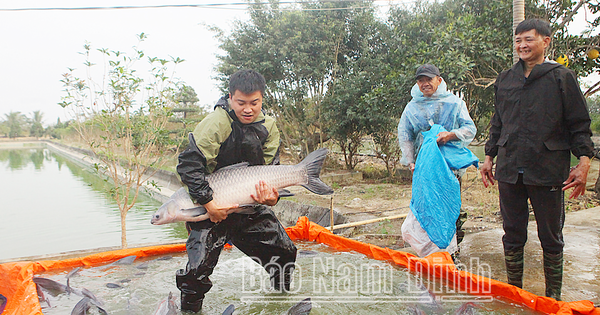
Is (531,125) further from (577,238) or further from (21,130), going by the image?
(21,130)

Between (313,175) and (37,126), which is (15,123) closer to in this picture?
(37,126)

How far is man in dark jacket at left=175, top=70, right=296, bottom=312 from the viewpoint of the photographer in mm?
2371

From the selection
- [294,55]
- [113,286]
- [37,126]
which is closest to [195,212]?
[113,286]

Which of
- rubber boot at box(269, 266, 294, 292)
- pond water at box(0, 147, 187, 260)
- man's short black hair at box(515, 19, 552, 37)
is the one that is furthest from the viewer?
A: pond water at box(0, 147, 187, 260)

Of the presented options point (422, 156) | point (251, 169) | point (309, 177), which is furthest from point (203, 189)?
point (422, 156)

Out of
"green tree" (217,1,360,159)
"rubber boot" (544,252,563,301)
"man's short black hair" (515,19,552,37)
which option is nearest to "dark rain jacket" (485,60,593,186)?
"man's short black hair" (515,19,552,37)

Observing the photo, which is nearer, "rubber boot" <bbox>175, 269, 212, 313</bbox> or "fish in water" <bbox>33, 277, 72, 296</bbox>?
"rubber boot" <bbox>175, 269, 212, 313</bbox>

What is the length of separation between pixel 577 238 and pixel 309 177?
3.11 meters

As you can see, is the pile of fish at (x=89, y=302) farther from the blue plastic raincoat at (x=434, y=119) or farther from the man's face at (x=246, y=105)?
the blue plastic raincoat at (x=434, y=119)

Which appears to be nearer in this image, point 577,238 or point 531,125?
point 531,125

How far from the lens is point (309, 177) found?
8.27 feet

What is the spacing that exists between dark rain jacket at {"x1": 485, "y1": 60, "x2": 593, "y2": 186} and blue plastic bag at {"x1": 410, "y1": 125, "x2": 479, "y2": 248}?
625 millimetres

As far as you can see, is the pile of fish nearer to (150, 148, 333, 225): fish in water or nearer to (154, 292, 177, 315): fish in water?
(154, 292, 177, 315): fish in water

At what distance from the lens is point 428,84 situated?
3.33 metres
